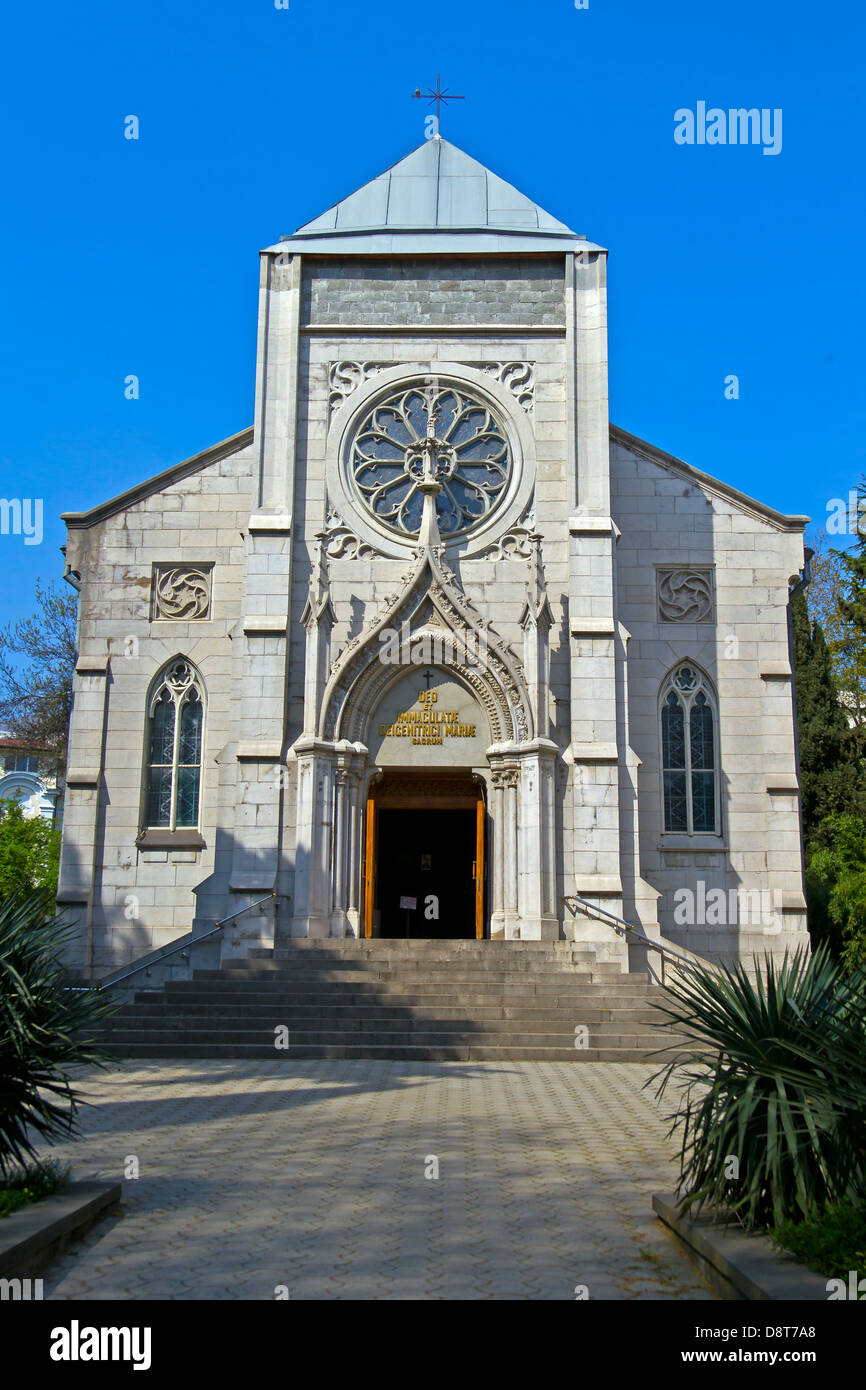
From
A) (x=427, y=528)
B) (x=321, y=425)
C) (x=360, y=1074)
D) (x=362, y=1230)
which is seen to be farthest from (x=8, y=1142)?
(x=321, y=425)

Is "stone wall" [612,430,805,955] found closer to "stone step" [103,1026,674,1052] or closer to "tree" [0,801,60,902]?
"stone step" [103,1026,674,1052]

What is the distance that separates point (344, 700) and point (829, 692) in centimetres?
1547

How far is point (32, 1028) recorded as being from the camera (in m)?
7.73

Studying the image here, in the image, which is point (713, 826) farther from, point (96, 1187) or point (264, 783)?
point (96, 1187)

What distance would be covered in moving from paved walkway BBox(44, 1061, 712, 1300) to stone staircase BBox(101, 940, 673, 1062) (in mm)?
2233

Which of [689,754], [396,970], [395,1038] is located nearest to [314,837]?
[396,970]

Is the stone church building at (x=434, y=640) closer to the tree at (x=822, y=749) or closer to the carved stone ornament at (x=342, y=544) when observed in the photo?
the carved stone ornament at (x=342, y=544)

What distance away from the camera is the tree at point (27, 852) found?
108 ft

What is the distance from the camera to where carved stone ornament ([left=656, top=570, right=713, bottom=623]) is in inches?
930

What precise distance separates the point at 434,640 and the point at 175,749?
5.39 meters

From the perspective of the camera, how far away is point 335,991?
1806 cm

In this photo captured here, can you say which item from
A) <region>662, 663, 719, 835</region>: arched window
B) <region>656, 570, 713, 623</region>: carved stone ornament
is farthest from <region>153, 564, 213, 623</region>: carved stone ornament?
Answer: <region>662, 663, 719, 835</region>: arched window

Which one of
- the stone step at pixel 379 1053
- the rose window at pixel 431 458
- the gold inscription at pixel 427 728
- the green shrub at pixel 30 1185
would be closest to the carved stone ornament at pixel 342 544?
the rose window at pixel 431 458

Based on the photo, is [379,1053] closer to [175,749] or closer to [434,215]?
[175,749]
